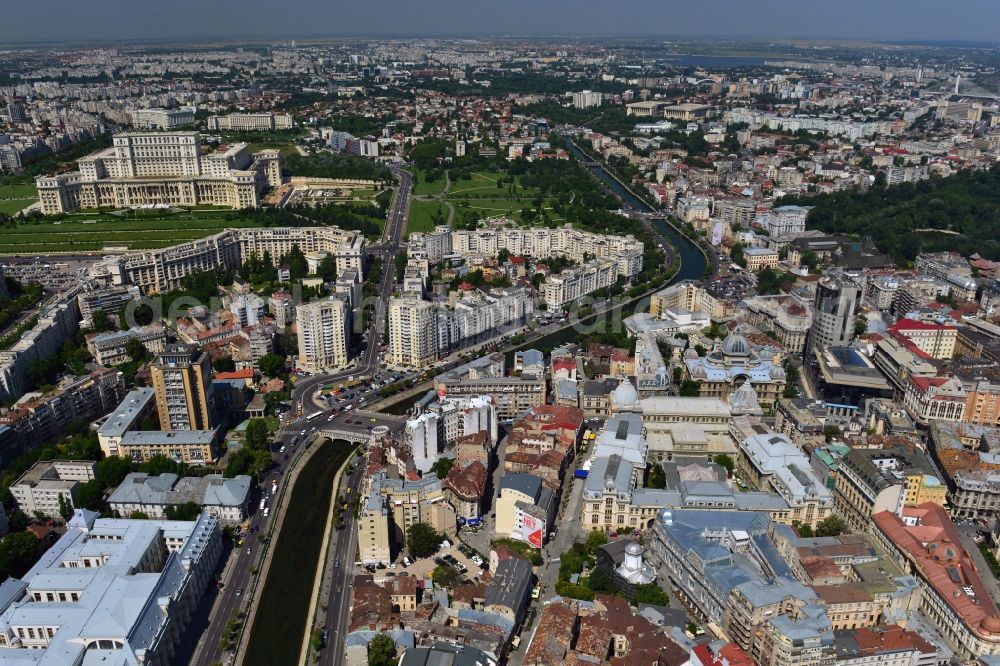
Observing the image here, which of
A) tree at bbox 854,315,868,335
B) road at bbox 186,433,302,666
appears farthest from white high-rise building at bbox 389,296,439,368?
tree at bbox 854,315,868,335

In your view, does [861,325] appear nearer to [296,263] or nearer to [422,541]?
[422,541]

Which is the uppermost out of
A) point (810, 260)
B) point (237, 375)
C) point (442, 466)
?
point (810, 260)

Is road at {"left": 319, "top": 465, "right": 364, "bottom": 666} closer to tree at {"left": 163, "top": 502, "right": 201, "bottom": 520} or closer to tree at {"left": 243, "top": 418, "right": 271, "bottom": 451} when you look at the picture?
tree at {"left": 163, "top": 502, "right": 201, "bottom": 520}

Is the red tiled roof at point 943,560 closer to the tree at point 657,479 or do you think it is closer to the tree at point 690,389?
the tree at point 657,479

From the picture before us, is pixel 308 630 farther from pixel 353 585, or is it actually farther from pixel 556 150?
pixel 556 150

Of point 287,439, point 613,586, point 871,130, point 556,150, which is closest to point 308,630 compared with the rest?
point 613,586

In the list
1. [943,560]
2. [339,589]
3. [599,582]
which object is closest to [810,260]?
[943,560]
